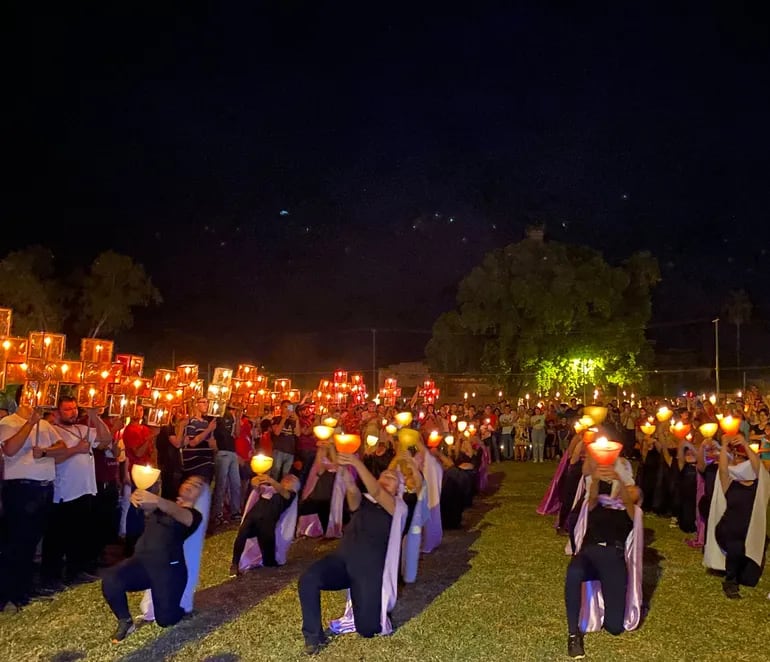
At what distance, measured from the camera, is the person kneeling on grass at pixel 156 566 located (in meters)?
6.53

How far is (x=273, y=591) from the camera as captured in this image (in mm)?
8398

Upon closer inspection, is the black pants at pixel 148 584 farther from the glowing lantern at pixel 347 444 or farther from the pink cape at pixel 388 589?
the glowing lantern at pixel 347 444

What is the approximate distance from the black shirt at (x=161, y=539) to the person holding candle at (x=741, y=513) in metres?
5.66

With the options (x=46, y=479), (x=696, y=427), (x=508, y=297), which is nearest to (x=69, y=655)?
(x=46, y=479)

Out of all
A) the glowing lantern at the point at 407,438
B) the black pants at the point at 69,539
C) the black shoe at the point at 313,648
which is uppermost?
the glowing lantern at the point at 407,438

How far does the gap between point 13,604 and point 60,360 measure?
3.32 meters

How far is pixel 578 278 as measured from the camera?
38.0 meters

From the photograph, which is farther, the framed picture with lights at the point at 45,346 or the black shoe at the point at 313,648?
the framed picture with lights at the point at 45,346

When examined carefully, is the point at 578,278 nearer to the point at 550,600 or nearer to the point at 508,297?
the point at 508,297


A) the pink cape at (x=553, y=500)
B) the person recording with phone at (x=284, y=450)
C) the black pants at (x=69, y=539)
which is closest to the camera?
the black pants at (x=69, y=539)

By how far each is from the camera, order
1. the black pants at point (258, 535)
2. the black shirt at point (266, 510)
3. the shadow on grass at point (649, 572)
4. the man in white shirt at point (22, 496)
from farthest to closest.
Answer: the black shirt at point (266, 510), the black pants at point (258, 535), the shadow on grass at point (649, 572), the man in white shirt at point (22, 496)

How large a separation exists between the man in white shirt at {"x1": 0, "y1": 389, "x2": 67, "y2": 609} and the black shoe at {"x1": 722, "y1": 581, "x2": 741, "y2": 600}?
705cm

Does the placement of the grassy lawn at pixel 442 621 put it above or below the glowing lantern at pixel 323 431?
below

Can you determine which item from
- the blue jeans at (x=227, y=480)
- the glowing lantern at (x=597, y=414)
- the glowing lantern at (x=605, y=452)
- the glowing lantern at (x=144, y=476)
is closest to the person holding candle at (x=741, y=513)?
the glowing lantern at (x=597, y=414)
